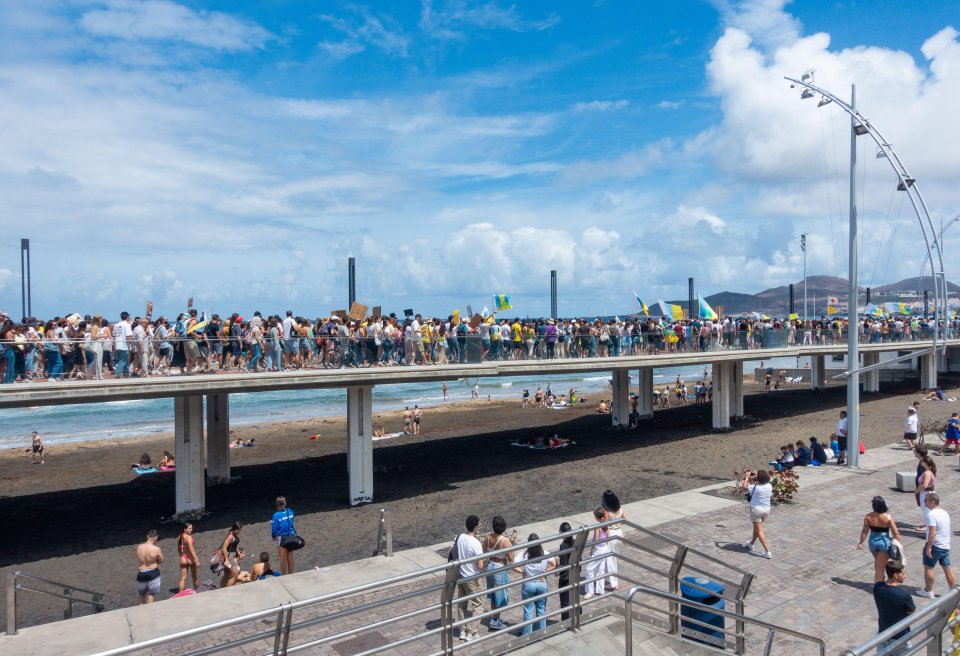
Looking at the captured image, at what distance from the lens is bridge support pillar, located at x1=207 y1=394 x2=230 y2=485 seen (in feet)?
77.5

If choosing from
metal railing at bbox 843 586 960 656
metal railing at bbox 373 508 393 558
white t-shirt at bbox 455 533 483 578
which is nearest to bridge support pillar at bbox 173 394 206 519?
metal railing at bbox 373 508 393 558

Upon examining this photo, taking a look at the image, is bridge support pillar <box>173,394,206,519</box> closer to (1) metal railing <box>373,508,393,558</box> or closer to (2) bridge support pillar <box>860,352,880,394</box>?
(1) metal railing <box>373,508,393,558</box>

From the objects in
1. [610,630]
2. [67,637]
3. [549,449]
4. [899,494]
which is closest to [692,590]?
[610,630]

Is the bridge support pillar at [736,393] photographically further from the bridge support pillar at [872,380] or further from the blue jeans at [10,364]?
the blue jeans at [10,364]

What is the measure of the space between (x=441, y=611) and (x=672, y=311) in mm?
27715

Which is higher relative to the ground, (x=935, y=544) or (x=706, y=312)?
(x=706, y=312)

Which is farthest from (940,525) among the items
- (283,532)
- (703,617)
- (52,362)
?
(52,362)

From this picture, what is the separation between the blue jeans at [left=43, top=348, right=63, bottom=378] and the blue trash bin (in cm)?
1356

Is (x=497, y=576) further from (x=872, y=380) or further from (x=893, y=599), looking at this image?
(x=872, y=380)

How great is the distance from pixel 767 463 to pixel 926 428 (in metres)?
7.59

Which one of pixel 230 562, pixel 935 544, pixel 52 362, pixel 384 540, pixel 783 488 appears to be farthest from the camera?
pixel 783 488

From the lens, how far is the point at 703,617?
26.2 ft

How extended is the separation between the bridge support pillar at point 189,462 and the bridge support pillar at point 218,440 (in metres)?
4.70

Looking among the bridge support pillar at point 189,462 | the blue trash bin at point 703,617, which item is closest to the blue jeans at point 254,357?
the bridge support pillar at point 189,462
